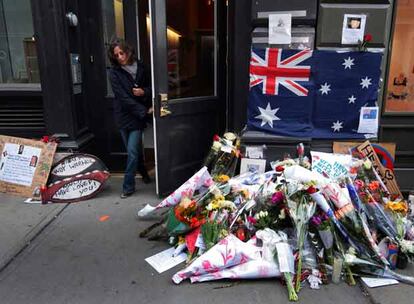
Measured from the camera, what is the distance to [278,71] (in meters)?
3.63

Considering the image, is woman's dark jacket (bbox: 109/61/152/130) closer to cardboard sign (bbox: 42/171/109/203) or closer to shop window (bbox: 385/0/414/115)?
cardboard sign (bbox: 42/171/109/203)

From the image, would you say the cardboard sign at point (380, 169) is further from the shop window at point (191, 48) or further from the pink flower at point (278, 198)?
the shop window at point (191, 48)

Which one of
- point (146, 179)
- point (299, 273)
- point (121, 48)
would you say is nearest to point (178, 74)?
point (121, 48)

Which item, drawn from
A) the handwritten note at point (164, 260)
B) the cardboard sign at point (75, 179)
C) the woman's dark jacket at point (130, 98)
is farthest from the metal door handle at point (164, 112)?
the handwritten note at point (164, 260)

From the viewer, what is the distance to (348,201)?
285 centimetres

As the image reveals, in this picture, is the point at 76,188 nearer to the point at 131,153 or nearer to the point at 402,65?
the point at 131,153

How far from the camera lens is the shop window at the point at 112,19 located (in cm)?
459

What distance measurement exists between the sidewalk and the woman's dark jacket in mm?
975

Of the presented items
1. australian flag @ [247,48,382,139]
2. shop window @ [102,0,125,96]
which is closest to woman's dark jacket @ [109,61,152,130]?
shop window @ [102,0,125,96]

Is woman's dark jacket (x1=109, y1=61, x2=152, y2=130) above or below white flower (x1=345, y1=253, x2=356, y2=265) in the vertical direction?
above

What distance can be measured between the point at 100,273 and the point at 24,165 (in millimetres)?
1946

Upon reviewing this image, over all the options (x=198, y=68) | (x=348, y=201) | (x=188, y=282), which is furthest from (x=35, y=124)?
(x=348, y=201)

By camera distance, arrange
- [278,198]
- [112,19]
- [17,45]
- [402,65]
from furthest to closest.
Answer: [17,45], [112,19], [402,65], [278,198]

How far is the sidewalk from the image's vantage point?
2.60 m
